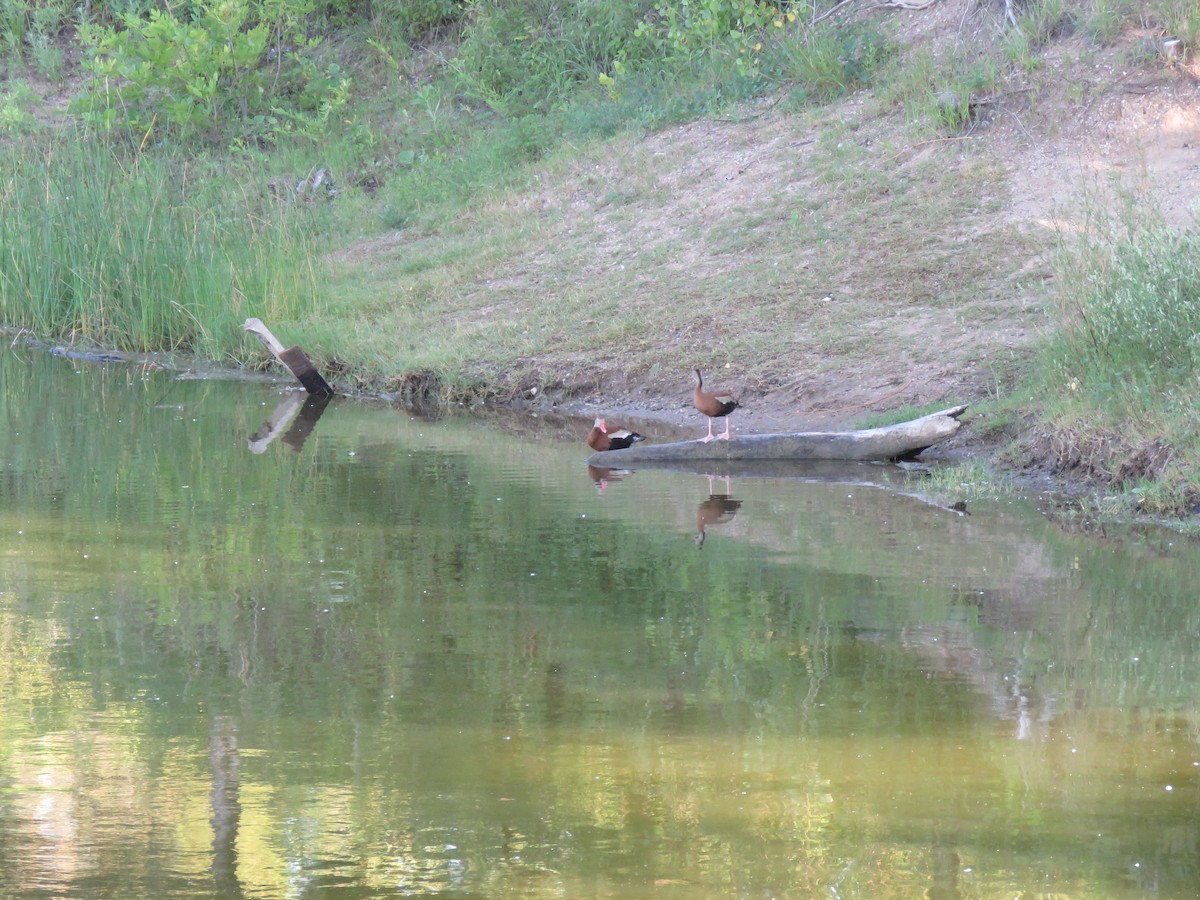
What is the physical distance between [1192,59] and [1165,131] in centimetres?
107

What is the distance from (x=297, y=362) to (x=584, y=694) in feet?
29.7

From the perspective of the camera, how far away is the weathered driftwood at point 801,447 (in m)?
10.9

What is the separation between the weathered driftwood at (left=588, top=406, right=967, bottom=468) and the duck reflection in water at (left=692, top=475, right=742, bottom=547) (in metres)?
0.64

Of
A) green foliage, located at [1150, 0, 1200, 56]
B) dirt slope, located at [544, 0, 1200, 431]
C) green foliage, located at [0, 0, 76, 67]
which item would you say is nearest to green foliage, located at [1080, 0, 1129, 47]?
dirt slope, located at [544, 0, 1200, 431]

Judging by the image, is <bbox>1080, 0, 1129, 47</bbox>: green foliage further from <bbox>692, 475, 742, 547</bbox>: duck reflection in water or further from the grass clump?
<bbox>692, 475, 742, 547</bbox>: duck reflection in water

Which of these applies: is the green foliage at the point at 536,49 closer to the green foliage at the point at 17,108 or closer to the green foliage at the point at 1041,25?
the green foliage at the point at 1041,25

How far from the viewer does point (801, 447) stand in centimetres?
1104

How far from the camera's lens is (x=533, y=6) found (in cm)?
2253

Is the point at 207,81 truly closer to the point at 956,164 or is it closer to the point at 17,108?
the point at 17,108

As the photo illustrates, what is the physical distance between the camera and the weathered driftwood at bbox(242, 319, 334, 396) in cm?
1467

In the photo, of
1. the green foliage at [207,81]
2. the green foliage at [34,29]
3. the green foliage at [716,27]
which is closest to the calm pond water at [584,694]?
the green foliage at [716,27]

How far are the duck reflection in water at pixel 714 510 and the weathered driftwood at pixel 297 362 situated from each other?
551 centimetres

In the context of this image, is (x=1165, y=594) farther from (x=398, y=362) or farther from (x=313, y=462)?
(x=398, y=362)

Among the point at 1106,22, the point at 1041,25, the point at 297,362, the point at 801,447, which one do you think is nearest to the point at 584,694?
the point at 801,447
